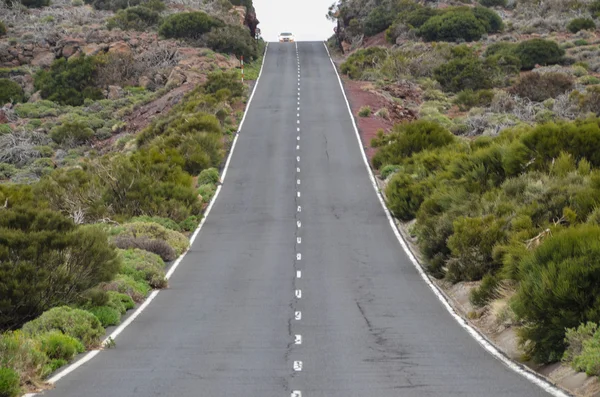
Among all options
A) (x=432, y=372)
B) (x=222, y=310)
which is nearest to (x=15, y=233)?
(x=222, y=310)

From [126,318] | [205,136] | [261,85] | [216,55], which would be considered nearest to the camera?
[126,318]

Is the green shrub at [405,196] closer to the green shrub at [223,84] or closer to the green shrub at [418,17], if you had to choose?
the green shrub at [223,84]

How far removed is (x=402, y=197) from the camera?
29.3 m

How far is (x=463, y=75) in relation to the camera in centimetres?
6159

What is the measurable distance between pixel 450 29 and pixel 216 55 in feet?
78.0

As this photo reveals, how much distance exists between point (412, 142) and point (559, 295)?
26.3 m

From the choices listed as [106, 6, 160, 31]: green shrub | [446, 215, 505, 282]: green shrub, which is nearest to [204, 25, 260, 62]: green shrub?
[106, 6, 160, 31]: green shrub

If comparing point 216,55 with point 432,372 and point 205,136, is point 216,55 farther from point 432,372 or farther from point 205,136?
point 432,372

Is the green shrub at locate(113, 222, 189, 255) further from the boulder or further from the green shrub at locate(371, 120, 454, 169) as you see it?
the boulder

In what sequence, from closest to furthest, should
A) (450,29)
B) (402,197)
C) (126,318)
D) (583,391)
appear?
(583,391)
(126,318)
(402,197)
(450,29)

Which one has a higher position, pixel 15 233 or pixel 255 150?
pixel 15 233

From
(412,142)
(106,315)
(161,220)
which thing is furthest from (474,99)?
(106,315)

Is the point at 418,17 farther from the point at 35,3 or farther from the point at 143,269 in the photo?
the point at 143,269

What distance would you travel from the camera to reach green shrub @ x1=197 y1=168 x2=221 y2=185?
36116 mm
